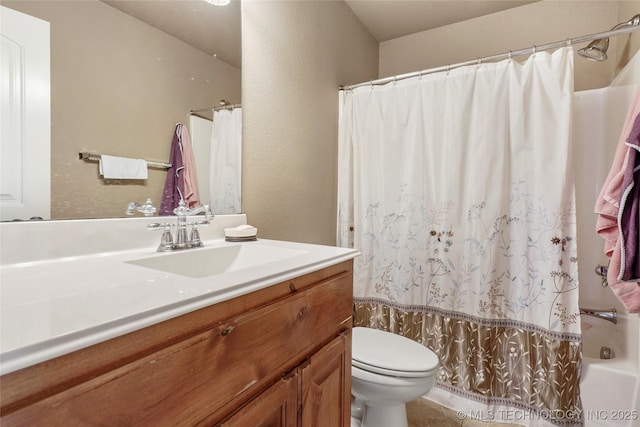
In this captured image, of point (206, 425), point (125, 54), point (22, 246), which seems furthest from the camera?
point (125, 54)

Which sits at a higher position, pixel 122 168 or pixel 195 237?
pixel 122 168

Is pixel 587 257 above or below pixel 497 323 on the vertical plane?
above

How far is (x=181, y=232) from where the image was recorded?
3.40 ft

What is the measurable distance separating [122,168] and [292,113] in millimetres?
878

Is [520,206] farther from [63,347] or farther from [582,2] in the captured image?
[63,347]

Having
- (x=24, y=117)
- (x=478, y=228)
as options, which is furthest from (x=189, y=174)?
(x=478, y=228)

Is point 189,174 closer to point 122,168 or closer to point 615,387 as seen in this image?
point 122,168

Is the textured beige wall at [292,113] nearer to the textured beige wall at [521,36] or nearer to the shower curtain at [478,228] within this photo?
the shower curtain at [478,228]

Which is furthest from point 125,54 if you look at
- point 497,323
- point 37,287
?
point 497,323

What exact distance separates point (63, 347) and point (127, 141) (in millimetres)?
786

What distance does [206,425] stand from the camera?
54 centimetres

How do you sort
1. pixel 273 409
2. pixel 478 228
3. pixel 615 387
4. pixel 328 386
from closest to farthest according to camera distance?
pixel 273 409 < pixel 328 386 < pixel 615 387 < pixel 478 228

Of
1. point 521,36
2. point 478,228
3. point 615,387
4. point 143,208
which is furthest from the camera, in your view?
point 521,36

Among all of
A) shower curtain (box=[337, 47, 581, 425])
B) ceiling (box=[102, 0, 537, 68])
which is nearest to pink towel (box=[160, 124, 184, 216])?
ceiling (box=[102, 0, 537, 68])
